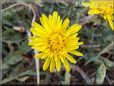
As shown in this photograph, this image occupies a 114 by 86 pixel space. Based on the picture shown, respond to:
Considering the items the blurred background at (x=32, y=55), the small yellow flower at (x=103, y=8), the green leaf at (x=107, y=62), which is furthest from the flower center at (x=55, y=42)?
the green leaf at (x=107, y=62)

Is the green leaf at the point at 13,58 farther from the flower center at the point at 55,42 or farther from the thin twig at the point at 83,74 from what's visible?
the flower center at the point at 55,42

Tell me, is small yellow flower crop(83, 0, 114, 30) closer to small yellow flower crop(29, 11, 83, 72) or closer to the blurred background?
small yellow flower crop(29, 11, 83, 72)

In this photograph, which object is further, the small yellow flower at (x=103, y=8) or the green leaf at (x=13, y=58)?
the green leaf at (x=13, y=58)

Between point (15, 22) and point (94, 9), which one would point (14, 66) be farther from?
point (94, 9)

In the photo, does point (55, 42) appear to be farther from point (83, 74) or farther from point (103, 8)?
point (83, 74)

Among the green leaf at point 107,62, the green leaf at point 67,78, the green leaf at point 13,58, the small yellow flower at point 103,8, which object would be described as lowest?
the green leaf at point 67,78

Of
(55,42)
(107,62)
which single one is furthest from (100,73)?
(55,42)

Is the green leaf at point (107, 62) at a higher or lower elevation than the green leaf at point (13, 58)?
lower
